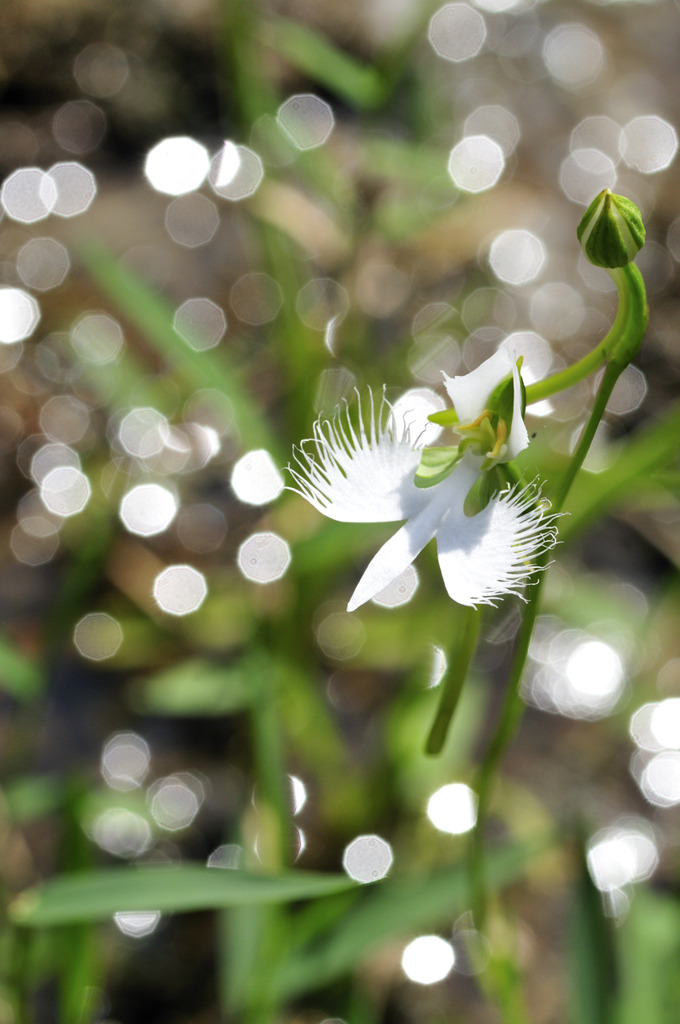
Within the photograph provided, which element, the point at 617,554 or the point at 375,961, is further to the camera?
the point at 617,554

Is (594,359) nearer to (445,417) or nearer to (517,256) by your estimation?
(445,417)

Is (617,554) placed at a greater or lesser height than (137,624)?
greater

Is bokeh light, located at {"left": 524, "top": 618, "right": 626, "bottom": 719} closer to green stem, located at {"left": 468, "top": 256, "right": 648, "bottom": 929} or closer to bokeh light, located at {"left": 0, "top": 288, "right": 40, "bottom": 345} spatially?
green stem, located at {"left": 468, "top": 256, "right": 648, "bottom": 929}

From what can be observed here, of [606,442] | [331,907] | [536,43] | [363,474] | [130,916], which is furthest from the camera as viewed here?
[536,43]

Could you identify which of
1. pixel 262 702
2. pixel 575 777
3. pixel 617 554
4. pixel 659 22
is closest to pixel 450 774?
pixel 575 777

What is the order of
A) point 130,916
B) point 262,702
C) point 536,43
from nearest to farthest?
point 262,702 → point 130,916 → point 536,43

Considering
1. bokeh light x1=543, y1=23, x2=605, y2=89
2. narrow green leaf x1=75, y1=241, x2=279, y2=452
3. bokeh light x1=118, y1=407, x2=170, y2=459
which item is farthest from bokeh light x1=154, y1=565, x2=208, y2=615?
bokeh light x1=543, y1=23, x2=605, y2=89

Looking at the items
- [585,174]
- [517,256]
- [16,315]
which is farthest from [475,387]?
[585,174]

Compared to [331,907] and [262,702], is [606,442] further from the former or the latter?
[331,907]
